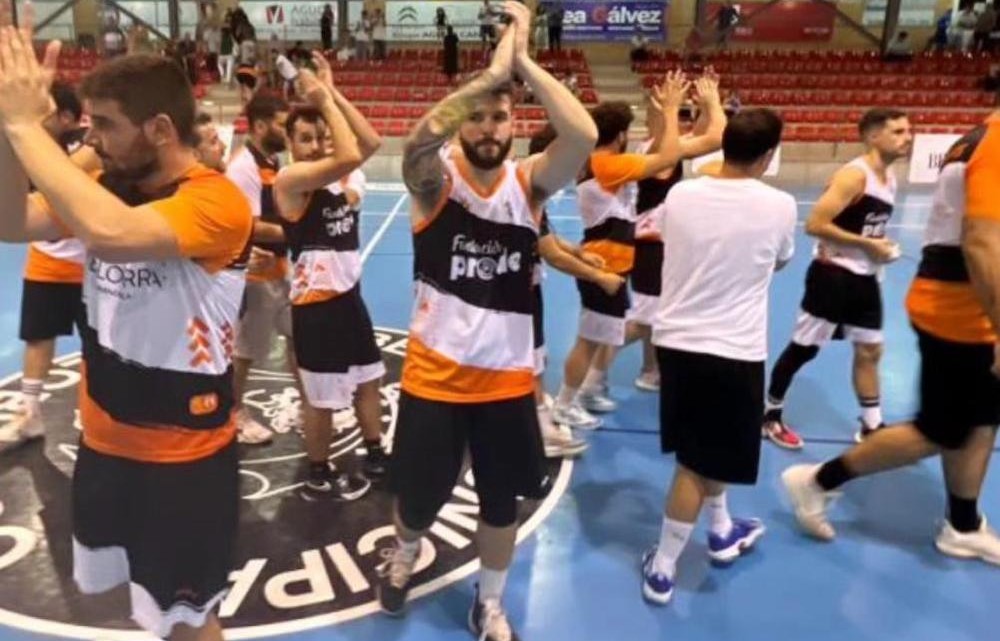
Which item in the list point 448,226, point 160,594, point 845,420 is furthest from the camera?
point 845,420

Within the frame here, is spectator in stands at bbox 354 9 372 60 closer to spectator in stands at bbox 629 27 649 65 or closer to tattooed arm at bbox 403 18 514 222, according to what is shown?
spectator in stands at bbox 629 27 649 65

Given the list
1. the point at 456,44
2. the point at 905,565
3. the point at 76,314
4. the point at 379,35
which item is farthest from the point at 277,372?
the point at 379,35

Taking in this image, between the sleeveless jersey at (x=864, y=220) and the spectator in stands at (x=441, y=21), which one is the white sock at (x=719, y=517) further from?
the spectator in stands at (x=441, y=21)

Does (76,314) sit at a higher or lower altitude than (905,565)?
higher

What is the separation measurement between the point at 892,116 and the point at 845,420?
1734 millimetres

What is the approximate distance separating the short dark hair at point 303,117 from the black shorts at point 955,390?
2.53 meters

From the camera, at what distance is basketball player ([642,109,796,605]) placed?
3.10 metres

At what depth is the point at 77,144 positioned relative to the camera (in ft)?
13.4

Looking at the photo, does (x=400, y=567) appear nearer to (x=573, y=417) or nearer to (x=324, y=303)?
(x=324, y=303)

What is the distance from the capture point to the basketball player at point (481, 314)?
2676 millimetres

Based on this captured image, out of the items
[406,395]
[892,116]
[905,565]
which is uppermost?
[892,116]

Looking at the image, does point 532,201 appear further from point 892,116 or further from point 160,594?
point 892,116

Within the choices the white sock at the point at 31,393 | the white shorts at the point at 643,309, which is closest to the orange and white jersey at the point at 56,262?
the white sock at the point at 31,393

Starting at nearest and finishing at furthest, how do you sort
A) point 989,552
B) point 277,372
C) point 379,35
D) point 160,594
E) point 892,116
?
point 160,594 → point 989,552 → point 892,116 → point 277,372 → point 379,35
